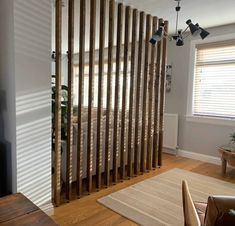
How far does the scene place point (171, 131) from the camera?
4.84 m

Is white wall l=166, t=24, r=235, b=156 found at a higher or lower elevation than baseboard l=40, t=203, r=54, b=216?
higher

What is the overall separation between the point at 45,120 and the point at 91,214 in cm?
112

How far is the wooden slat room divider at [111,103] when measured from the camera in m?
2.68

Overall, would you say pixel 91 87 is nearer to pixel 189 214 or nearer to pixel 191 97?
pixel 189 214

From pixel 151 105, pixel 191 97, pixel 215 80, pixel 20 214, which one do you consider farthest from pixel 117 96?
pixel 20 214

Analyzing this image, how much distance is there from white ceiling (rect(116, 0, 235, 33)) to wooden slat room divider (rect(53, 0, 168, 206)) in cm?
14

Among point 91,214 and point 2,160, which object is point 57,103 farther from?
point 91,214

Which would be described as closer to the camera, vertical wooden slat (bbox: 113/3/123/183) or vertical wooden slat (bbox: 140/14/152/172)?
vertical wooden slat (bbox: 113/3/123/183)

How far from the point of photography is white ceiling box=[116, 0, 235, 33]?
305cm

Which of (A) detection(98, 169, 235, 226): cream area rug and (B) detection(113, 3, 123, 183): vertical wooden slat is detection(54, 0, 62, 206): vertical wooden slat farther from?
(B) detection(113, 3, 123, 183): vertical wooden slat

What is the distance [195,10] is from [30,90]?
254 centimetres

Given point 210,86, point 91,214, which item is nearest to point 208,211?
point 91,214

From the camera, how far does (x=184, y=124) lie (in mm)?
4730

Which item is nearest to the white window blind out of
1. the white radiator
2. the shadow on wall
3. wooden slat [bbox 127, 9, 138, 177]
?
the white radiator
